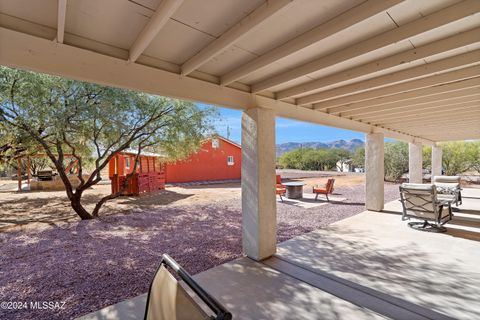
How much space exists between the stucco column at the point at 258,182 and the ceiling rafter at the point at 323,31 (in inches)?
41.7

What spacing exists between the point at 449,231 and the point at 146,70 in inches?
266

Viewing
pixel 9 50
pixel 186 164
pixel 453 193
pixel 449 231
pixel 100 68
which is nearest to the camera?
pixel 9 50

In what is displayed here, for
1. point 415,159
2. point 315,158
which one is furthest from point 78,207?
point 315,158

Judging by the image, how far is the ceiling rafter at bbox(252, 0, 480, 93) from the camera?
1.87 metres

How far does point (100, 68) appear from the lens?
8.13ft

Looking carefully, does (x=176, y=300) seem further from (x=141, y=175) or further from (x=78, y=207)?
(x=141, y=175)

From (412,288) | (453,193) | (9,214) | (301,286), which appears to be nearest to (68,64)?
(301,286)

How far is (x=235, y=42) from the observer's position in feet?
7.57

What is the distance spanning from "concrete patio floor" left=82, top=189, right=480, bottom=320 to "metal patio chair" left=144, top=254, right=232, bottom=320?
3.94ft

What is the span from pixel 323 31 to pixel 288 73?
1.07m

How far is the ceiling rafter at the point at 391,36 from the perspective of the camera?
1874 millimetres

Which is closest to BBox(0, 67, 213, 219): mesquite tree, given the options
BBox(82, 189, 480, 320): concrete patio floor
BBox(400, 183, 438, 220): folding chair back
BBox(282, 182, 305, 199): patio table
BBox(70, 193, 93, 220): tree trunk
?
BBox(70, 193, 93, 220): tree trunk

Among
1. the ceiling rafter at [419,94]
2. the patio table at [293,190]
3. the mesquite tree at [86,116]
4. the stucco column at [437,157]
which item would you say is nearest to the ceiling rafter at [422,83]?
the ceiling rafter at [419,94]

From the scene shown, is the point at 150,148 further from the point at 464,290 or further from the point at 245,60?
the point at 464,290
